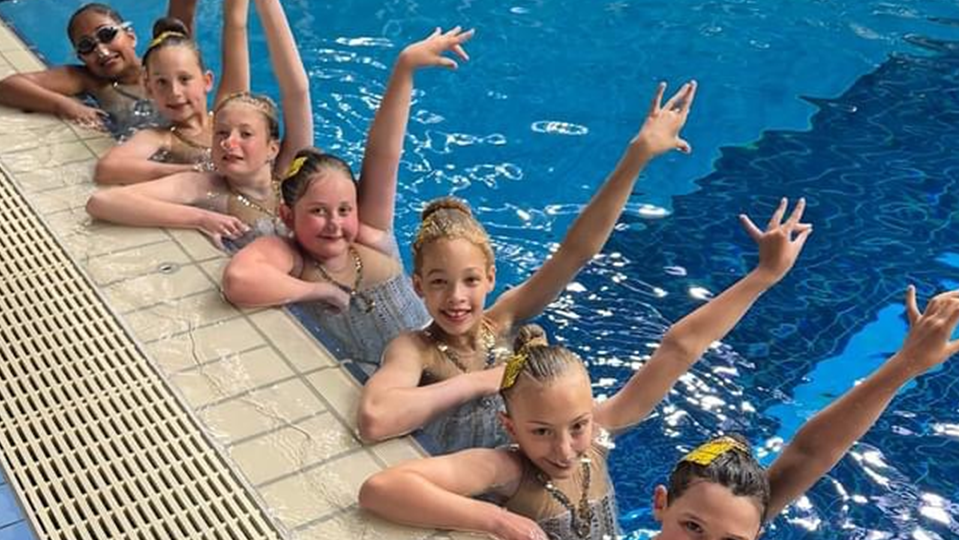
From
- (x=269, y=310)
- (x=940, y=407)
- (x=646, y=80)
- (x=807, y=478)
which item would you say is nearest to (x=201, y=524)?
(x=269, y=310)

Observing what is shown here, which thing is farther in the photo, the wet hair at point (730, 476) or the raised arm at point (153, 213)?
the raised arm at point (153, 213)

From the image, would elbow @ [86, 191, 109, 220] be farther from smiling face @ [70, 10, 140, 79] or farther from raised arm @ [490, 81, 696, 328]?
raised arm @ [490, 81, 696, 328]

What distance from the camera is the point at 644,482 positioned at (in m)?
3.50

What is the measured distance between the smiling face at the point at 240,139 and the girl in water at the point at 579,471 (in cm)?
159

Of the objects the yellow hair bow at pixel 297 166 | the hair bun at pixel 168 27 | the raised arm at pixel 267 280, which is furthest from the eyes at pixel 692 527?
the hair bun at pixel 168 27

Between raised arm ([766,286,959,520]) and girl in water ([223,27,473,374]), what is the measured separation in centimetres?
130

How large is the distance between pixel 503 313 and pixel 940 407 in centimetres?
173

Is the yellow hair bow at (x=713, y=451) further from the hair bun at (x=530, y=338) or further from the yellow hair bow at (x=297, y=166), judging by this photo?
the yellow hair bow at (x=297, y=166)

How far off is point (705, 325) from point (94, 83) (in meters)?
3.37

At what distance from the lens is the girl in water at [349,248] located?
337 centimetres

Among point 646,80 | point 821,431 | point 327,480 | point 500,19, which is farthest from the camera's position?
point 500,19

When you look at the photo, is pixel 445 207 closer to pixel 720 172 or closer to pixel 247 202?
pixel 247 202

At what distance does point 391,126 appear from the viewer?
3.55 metres

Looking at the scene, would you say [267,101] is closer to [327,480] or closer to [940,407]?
[327,480]
